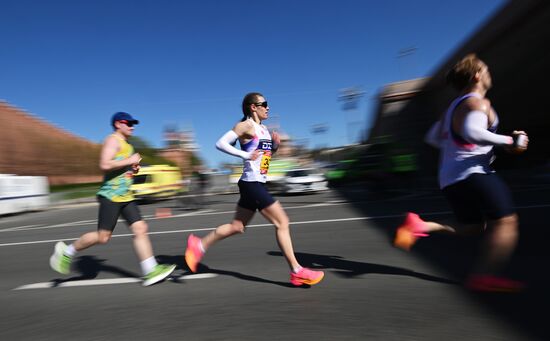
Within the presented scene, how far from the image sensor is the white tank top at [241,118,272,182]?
3.31m

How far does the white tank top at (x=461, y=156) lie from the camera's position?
2.78 metres

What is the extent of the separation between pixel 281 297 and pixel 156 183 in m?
14.2

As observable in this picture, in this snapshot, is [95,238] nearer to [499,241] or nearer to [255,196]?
[255,196]

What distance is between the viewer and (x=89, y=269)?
14.5 ft

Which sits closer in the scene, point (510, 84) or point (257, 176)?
point (257, 176)

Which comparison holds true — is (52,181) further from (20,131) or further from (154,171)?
(154,171)

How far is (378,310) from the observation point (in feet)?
8.77

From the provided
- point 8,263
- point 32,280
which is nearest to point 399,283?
point 32,280

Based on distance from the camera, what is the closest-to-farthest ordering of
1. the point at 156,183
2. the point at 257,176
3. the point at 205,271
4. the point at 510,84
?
1. the point at 257,176
2. the point at 205,271
3. the point at 156,183
4. the point at 510,84

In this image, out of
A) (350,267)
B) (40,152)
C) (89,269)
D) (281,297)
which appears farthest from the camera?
(40,152)

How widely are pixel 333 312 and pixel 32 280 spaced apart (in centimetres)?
345

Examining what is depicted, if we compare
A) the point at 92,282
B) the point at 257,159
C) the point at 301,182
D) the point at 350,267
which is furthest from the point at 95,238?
the point at 301,182

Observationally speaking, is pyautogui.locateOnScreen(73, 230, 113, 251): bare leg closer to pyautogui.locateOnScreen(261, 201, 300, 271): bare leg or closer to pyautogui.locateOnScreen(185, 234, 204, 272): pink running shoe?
pyautogui.locateOnScreen(185, 234, 204, 272): pink running shoe

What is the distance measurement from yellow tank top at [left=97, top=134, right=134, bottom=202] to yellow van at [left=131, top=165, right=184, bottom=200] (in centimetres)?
1230
